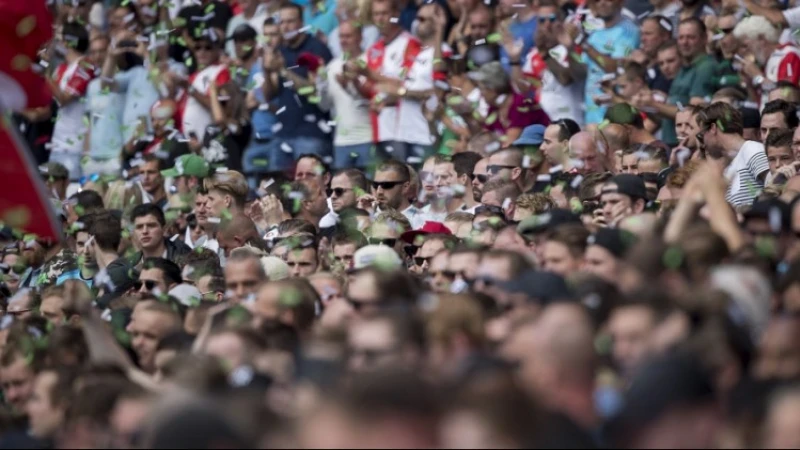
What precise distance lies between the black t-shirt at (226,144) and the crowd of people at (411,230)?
0.06 feet

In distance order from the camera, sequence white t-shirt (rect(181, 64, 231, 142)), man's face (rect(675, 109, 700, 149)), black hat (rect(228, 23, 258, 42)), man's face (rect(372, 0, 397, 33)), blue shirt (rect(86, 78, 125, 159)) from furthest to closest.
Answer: blue shirt (rect(86, 78, 125, 159)), white t-shirt (rect(181, 64, 231, 142)), black hat (rect(228, 23, 258, 42)), man's face (rect(372, 0, 397, 33)), man's face (rect(675, 109, 700, 149))

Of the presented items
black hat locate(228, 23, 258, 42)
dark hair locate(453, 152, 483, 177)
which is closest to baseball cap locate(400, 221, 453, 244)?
dark hair locate(453, 152, 483, 177)

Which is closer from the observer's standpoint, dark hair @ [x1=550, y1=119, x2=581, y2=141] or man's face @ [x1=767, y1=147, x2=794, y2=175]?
man's face @ [x1=767, y1=147, x2=794, y2=175]

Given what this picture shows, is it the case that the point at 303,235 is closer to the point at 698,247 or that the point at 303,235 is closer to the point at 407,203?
the point at 407,203

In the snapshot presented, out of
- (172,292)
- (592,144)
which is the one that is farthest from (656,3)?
(172,292)

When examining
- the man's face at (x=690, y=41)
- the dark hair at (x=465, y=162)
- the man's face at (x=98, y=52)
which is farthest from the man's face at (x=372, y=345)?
the man's face at (x=98, y=52)

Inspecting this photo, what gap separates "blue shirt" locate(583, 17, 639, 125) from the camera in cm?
1463

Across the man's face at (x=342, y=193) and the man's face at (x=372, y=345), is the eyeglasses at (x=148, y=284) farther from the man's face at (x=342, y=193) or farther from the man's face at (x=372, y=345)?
the man's face at (x=372, y=345)

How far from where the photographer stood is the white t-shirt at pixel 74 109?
61.2 ft

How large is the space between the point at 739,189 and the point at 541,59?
129 inches

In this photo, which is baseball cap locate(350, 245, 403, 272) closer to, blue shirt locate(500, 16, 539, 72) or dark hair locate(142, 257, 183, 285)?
dark hair locate(142, 257, 183, 285)

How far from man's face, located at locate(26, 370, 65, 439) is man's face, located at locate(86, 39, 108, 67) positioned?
35.2 ft

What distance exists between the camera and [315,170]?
14.3 m

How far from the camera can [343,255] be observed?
11703 millimetres
